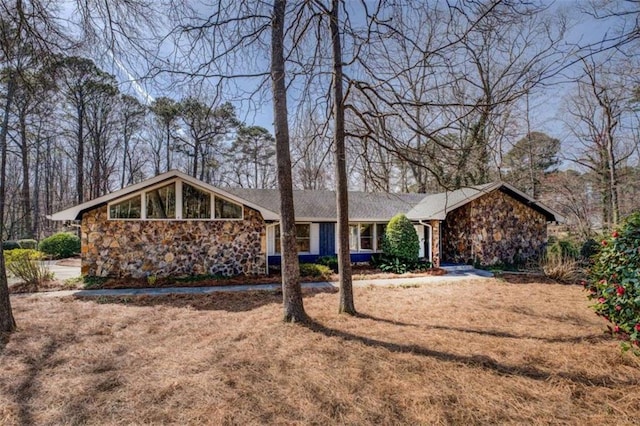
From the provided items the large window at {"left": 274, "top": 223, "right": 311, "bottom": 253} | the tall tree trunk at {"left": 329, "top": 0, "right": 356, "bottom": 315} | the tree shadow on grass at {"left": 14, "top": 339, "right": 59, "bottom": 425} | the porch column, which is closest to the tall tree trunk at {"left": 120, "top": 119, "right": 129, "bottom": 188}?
the large window at {"left": 274, "top": 223, "right": 311, "bottom": 253}

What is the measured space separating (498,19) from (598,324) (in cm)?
540

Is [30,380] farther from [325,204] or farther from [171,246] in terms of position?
[325,204]

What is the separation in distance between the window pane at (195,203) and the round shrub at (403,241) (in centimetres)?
721

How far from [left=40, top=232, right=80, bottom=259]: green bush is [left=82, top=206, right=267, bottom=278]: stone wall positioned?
10.4 metres

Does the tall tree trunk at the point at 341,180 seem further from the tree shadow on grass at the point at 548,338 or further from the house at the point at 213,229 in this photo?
the house at the point at 213,229

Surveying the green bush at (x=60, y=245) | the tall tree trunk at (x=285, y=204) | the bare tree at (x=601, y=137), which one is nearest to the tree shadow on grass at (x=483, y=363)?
the tall tree trunk at (x=285, y=204)

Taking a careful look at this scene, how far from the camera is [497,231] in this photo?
13.0 meters

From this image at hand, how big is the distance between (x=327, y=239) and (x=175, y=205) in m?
6.43

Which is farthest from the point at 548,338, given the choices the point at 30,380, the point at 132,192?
the point at 132,192

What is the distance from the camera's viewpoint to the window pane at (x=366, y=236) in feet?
47.4

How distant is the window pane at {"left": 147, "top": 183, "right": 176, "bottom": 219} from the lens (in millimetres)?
10016

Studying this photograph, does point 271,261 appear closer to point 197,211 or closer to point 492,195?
point 197,211

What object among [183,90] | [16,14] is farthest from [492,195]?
[16,14]

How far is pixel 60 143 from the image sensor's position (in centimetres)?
2177
